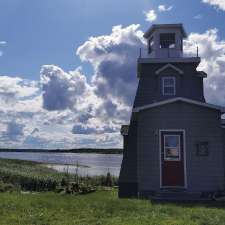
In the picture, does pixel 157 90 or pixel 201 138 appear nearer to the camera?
pixel 201 138

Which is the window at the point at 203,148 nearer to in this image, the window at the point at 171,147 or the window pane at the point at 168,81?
the window at the point at 171,147

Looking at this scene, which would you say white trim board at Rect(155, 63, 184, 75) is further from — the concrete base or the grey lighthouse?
the concrete base

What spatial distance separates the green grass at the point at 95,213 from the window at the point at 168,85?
25.4ft

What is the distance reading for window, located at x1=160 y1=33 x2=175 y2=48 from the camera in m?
21.7

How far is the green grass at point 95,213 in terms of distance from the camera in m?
10.6

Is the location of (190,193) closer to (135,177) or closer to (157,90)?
(135,177)

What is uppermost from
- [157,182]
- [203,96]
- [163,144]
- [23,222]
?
[203,96]

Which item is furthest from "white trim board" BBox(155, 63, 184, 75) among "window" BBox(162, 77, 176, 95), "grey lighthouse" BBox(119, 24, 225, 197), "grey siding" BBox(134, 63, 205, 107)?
"grey lighthouse" BBox(119, 24, 225, 197)

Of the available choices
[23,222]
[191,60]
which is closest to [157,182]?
[191,60]

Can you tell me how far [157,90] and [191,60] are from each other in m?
2.07

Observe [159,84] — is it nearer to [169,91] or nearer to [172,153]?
[169,91]

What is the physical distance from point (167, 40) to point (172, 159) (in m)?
6.49

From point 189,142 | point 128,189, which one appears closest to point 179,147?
point 189,142

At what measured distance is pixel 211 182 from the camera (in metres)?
17.7
